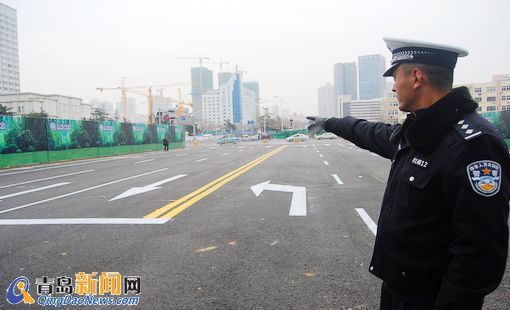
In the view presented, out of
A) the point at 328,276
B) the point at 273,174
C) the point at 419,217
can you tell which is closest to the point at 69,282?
the point at 328,276

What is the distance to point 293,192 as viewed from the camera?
386 inches

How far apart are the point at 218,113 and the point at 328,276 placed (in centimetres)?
18175

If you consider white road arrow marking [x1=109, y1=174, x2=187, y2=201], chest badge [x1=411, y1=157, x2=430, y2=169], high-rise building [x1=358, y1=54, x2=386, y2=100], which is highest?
high-rise building [x1=358, y1=54, x2=386, y2=100]

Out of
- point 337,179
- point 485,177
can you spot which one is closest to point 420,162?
point 485,177

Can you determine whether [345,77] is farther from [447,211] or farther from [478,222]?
[478,222]

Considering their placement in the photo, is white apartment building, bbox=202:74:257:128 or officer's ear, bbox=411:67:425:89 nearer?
officer's ear, bbox=411:67:425:89

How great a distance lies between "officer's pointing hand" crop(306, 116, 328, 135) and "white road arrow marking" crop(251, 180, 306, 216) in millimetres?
3982

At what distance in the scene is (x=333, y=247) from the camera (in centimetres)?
504

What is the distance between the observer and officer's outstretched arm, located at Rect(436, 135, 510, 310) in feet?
5.38

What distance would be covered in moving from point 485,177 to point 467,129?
10.0 inches

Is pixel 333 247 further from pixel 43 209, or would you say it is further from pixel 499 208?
pixel 43 209

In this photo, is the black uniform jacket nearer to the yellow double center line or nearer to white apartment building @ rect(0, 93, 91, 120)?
the yellow double center line

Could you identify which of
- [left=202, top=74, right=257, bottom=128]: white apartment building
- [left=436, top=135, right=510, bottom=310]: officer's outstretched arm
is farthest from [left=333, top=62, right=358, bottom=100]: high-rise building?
[left=436, top=135, right=510, bottom=310]: officer's outstretched arm

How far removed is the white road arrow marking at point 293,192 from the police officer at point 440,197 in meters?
5.20
